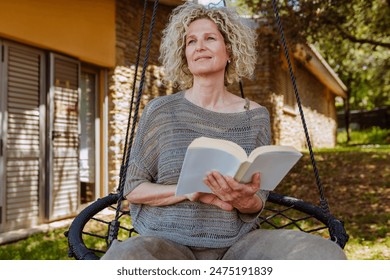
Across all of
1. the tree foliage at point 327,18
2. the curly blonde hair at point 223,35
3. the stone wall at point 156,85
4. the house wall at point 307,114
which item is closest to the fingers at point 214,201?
the curly blonde hair at point 223,35

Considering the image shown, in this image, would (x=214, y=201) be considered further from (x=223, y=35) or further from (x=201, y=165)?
(x=223, y=35)

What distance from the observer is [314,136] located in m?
14.5

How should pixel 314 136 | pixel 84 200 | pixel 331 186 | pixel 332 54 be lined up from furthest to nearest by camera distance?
pixel 314 136
pixel 332 54
pixel 331 186
pixel 84 200

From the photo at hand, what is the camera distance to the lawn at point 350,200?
393 centimetres

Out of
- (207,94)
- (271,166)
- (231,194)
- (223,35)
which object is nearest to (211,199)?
(231,194)

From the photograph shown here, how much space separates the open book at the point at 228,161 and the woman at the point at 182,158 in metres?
0.05

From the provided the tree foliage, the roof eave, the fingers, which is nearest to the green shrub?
the roof eave

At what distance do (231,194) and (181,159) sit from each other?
0.29 m

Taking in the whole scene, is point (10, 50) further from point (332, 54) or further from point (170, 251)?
point (332, 54)

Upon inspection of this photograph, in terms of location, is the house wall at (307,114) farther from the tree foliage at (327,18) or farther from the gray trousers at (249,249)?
the gray trousers at (249,249)

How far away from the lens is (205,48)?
161cm
